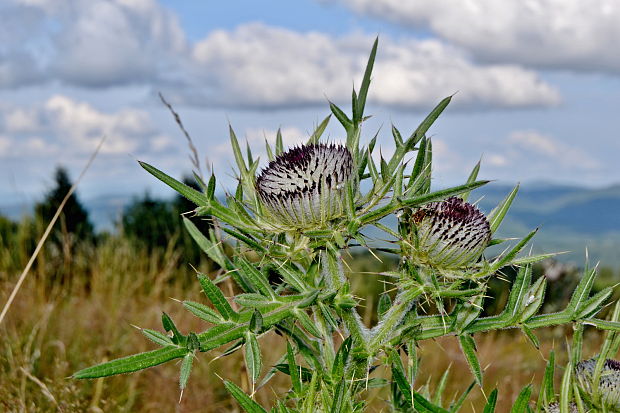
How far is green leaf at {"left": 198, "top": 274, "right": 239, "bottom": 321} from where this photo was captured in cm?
163

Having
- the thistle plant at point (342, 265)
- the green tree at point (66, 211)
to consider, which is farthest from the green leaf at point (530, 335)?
the green tree at point (66, 211)

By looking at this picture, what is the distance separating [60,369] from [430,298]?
361cm

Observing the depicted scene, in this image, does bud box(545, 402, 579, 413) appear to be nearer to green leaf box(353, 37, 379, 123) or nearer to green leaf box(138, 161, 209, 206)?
green leaf box(353, 37, 379, 123)

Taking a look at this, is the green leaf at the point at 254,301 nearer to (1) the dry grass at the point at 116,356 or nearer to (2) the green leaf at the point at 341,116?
(2) the green leaf at the point at 341,116

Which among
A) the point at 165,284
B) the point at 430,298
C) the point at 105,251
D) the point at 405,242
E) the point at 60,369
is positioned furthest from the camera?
the point at 165,284

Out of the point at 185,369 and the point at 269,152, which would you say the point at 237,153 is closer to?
the point at 269,152

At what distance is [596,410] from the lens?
1984 mm

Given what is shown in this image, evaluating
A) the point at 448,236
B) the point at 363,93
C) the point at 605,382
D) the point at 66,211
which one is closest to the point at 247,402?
the point at 448,236

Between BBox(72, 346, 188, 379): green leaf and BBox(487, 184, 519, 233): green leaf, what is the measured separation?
108cm

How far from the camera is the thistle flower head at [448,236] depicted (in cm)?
193

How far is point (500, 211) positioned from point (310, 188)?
0.67m

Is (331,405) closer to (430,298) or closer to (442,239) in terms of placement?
(430,298)

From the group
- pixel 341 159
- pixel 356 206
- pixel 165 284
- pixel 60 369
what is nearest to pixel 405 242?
pixel 356 206

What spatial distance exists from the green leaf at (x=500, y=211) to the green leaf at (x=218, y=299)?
36.2 inches
